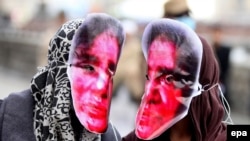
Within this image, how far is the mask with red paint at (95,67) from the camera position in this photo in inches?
67.1

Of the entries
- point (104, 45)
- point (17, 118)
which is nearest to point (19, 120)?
point (17, 118)

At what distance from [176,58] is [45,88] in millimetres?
478

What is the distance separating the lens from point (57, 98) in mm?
1766

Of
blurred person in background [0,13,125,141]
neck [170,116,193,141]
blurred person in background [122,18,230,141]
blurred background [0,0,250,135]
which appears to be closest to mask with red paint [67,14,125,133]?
blurred person in background [0,13,125,141]

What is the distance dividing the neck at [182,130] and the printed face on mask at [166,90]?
0.06 m

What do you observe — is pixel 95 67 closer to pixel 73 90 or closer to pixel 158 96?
pixel 73 90

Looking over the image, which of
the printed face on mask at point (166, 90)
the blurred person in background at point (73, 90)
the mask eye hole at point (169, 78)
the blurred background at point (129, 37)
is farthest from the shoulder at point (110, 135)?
the blurred background at point (129, 37)

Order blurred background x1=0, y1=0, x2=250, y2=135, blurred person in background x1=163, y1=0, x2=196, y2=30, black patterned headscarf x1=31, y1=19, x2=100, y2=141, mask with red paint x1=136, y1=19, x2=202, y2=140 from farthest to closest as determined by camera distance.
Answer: blurred background x1=0, y1=0, x2=250, y2=135, blurred person in background x1=163, y1=0, x2=196, y2=30, black patterned headscarf x1=31, y1=19, x2=100, y2=141, mask with red paint x1=136, y1=19, x2=202, y2=140

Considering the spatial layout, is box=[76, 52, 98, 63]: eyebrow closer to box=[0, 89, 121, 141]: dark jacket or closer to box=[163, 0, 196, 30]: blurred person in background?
box=[0, 89, 121, 141]: dark jacket

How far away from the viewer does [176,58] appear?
1622 mm

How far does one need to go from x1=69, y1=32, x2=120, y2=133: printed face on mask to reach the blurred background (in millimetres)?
1889

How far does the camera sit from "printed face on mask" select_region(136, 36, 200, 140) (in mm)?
1628

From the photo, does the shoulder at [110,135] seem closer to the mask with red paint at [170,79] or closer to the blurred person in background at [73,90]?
the blurred person in background at [73,90]

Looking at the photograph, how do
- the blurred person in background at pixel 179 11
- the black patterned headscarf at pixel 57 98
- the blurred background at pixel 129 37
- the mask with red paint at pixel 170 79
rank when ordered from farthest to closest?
the blurred background at pixel 129 37 < the blurred person in background at pixel 179 11 < the black patterned headscarf at pixel 57 98 < the mask with red paint at pixel 170 79
